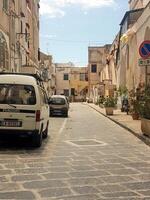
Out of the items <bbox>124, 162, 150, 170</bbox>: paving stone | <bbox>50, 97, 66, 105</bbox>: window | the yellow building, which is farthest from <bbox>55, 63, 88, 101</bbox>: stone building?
<bbox>124, 162, 150, 170</bbox>: paving stone

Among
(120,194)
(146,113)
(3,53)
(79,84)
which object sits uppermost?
(3,53)

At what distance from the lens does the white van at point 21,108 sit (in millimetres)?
13461

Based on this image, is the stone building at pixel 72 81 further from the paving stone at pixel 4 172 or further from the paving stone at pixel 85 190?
the paving stone at pixel 85 190

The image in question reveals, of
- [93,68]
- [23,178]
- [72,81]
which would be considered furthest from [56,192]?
[72,81]

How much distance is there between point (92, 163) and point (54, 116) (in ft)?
78.3

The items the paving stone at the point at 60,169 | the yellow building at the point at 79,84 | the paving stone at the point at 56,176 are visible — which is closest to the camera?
the paving stone at the point at 56,176

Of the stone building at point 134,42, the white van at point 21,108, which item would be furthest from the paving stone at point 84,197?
the stone building at point 134,42

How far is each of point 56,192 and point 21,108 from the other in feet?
18.9

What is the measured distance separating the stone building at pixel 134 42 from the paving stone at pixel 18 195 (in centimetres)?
1957

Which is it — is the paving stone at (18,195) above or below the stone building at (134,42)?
below

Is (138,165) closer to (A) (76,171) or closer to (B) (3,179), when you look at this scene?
(A) (76,171)

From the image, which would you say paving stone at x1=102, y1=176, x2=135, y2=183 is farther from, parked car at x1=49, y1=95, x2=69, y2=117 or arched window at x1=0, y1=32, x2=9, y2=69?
parked car at x1=49, y1=95, x2=69, y2=117

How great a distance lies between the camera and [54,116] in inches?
1377

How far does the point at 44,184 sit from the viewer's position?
8594 mm
